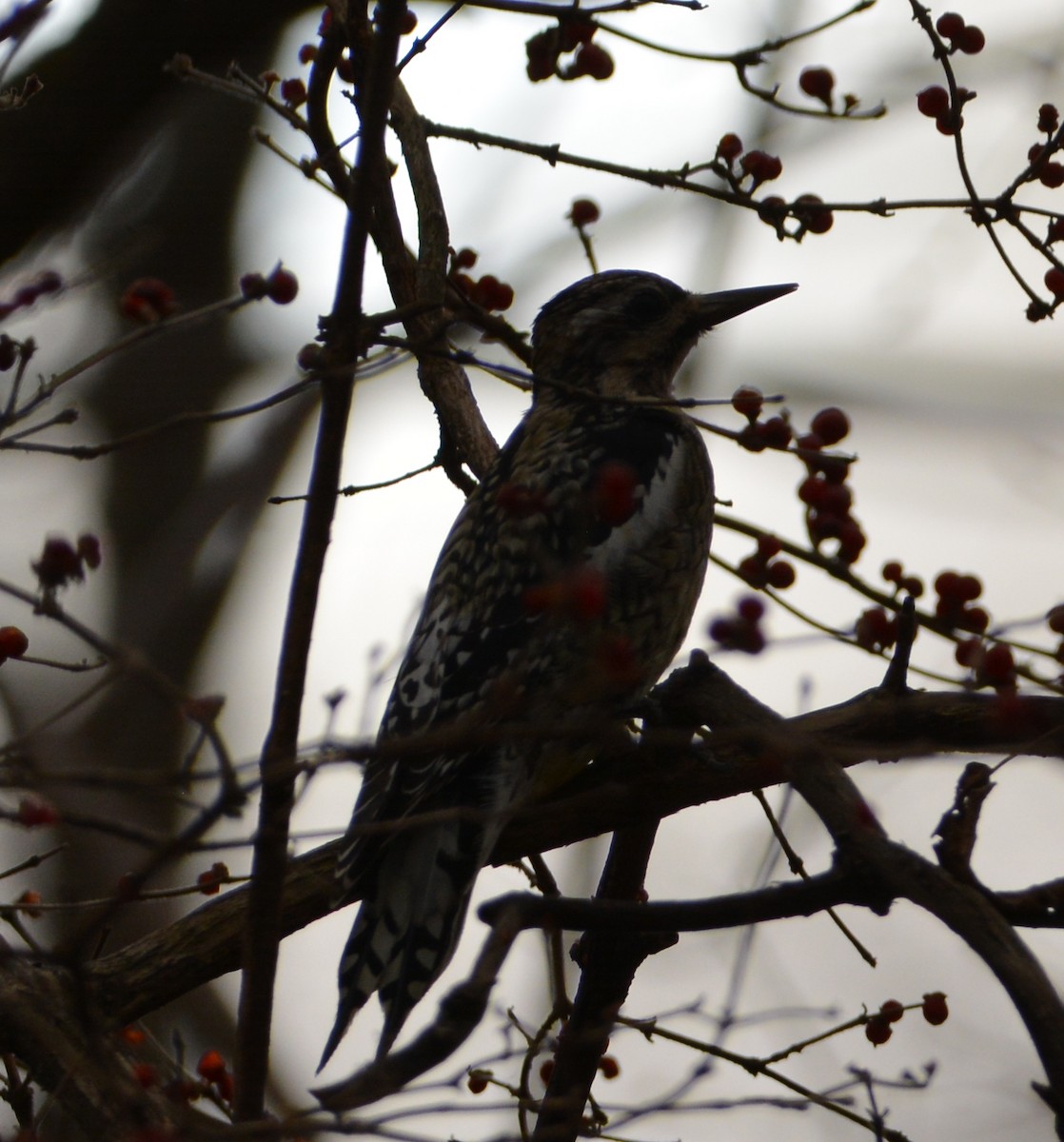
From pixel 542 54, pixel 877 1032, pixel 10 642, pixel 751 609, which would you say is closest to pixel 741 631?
pixel 751 609

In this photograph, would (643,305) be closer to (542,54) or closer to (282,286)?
(542,54)

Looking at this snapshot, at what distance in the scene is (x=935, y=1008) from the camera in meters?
3.56

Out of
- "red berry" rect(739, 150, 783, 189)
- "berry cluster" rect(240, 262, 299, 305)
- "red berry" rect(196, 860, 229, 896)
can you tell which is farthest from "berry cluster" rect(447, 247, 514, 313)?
"red berry" rect(196, 860, 229, 896)

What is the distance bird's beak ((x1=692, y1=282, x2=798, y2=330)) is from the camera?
4918 mm

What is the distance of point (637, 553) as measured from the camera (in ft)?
13.5

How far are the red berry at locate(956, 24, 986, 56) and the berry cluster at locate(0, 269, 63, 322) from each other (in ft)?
7.51

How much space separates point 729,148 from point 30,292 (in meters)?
1.70

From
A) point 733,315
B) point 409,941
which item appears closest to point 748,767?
point 409,941

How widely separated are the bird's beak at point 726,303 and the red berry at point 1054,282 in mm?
1367

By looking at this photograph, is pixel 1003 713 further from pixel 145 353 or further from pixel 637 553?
pixel 145 353

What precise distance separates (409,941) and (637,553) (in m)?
1.25

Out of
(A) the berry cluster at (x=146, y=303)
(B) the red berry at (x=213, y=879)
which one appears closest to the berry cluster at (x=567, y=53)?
(A) the berry cluster at (x=146, y=303)

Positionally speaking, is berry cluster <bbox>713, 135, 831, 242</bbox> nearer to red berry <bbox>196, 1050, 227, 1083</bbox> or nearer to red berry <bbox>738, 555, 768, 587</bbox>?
red berry <bbox>738, 555, 768, 587</bbox>

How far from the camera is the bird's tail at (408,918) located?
3379 mm
